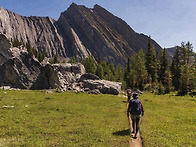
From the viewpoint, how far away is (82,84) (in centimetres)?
4944

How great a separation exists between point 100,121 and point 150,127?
5882mm

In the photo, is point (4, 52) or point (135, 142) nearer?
point (135, 142)

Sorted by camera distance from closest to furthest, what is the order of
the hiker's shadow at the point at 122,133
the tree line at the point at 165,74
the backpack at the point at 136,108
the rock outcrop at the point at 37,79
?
1. the backpack at the point at 136,108
2. the hiker's shadow at the point at 122,133
3. the rock outcrop at the point at 37,79
4. the tree line at the point at 165,74

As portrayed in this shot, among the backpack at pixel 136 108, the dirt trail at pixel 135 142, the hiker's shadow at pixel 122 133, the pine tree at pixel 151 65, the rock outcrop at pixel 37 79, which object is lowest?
the dirt trail at pixel 135 142

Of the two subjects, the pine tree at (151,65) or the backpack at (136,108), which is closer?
the backpack at (136,108)

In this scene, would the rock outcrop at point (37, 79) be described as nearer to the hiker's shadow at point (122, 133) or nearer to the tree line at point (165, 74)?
the tree line at point (165, 74)

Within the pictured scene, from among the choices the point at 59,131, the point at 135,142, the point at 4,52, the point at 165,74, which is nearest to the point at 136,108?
the point at 135,142

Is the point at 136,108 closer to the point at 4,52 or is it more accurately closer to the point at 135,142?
the point at 135,142

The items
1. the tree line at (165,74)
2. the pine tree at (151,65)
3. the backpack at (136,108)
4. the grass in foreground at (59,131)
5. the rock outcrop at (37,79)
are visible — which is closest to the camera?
the grass in foreground at (59,131)

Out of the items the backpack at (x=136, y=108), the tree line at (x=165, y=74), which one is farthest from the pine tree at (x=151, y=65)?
the backpack at (x=136, y=108)

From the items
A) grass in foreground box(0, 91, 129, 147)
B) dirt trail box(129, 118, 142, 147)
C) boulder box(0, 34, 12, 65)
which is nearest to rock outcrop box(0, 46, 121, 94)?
boulder box(0, 34, 12, 65)

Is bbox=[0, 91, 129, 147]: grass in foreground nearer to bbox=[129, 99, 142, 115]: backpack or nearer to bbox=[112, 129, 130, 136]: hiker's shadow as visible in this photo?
bbox=[112, 129, 130, 136]: hiker's shadow

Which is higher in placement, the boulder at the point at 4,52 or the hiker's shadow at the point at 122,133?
the boulder at the point at 4,52

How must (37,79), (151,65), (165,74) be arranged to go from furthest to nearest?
(151,65) < (165,74) < (37,79)
